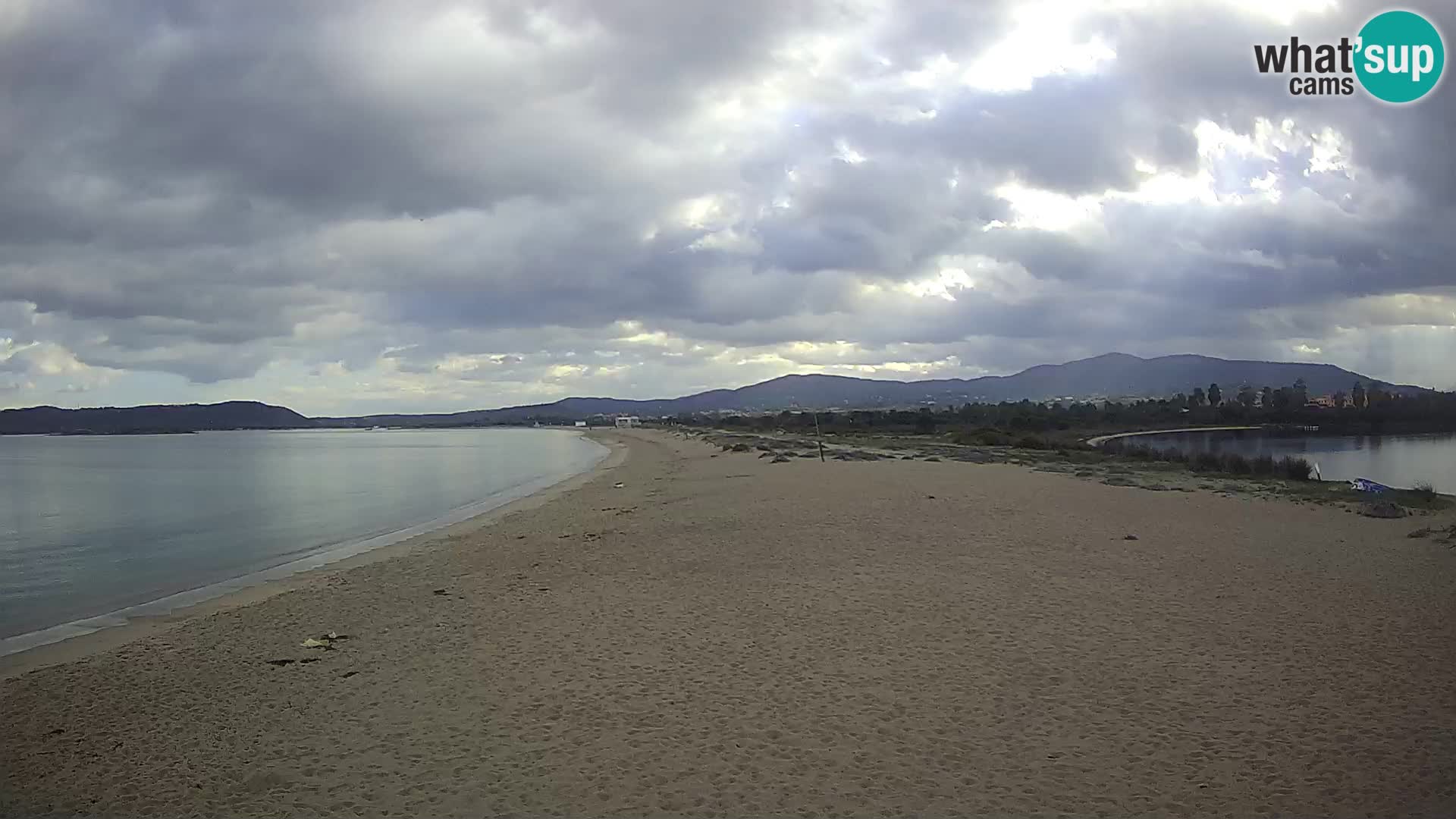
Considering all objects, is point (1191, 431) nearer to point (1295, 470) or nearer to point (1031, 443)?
point (1031, 443)

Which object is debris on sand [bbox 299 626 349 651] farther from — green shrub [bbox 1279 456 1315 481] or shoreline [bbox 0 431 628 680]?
green shrub [bbox 1279 456 1315 481]

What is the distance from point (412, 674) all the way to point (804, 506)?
11849mm

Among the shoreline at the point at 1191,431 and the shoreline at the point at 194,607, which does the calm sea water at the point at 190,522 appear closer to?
the shoreline at the point at 194,607

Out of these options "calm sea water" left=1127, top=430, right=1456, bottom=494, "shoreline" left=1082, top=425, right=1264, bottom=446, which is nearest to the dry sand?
"calm sea water" left=1127, top=430, right=1456, bottom=494

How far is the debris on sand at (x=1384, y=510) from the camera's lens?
1683 centimetres

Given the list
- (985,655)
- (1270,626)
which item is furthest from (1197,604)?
(985,655)

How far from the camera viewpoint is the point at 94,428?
18100 centimetres

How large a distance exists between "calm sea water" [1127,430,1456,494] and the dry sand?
27592mm

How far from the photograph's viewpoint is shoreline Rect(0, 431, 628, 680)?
9188 millimetres

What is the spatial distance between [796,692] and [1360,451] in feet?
179

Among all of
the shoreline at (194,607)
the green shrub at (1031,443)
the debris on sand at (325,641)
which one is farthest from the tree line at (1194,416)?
the debris on sand at (325,641)

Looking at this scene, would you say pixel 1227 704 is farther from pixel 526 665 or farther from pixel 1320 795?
pixel 526 665

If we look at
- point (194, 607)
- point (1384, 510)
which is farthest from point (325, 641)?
point (1384, 510)

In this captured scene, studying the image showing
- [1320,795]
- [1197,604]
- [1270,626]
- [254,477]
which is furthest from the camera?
[254,477]
